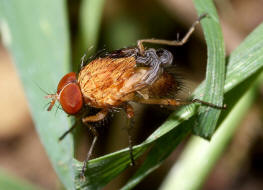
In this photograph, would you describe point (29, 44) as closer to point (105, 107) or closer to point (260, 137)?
point (105, 107)

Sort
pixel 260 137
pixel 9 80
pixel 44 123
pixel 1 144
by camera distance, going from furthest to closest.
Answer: pixel 9 80 < pixel 1 144 < pixel 260 137 < pixel 44 123

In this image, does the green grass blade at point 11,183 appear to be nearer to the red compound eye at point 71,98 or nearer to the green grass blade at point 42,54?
the green grass blade at point 42,54

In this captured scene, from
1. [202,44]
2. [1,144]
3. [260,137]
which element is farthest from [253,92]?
[1,144]

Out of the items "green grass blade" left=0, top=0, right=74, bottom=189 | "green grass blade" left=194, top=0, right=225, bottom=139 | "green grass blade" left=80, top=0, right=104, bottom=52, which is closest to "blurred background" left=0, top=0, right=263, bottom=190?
"green grass blade" left=80, top=0, right=104, bottom=52

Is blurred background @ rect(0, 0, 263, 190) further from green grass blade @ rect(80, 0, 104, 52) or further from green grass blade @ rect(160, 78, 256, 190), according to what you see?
green grass blade @ rect(160, 78, 256, 190)

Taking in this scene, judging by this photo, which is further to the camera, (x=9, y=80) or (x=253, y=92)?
(x=9, y=80)
